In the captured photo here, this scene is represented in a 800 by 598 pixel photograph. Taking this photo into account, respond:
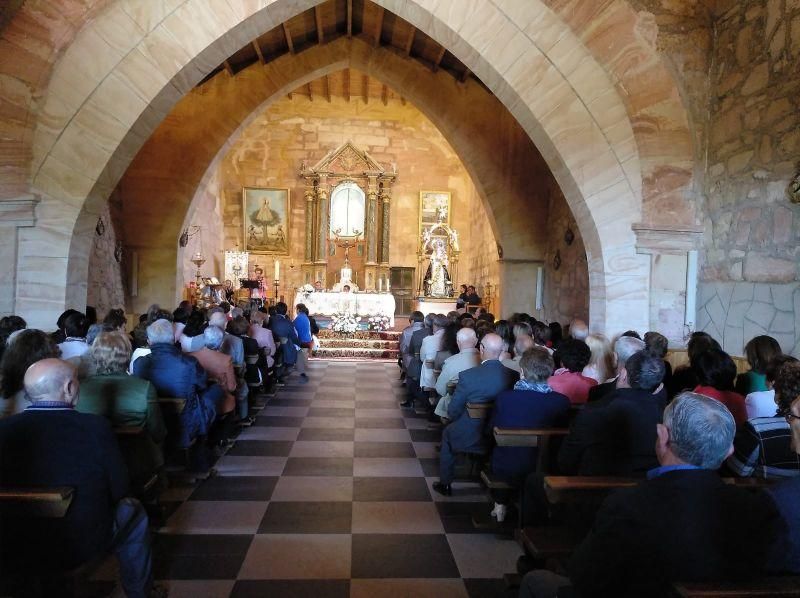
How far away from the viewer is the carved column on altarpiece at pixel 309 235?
1672 centimetres

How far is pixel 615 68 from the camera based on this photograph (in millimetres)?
6383

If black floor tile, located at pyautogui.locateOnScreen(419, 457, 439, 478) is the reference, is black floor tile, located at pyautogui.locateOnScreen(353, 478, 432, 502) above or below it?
above

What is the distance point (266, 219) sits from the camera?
17.1 meters

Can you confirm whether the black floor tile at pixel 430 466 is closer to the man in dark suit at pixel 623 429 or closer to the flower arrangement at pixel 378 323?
the man in dark suit at pixel 623 429

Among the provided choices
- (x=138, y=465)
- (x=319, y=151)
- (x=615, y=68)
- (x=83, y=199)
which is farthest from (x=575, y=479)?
(x=319, y=151)

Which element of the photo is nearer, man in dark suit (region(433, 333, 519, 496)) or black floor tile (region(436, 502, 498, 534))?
black floor tile (region(436, 502, 498, 534))

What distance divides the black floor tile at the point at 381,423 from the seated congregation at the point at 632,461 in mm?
1418

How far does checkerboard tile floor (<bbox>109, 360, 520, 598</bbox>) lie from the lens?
105 inches

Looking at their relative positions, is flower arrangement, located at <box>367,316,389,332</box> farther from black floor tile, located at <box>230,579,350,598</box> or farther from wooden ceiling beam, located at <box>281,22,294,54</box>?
black floor tile, located at <box>230,579,350,598</box>

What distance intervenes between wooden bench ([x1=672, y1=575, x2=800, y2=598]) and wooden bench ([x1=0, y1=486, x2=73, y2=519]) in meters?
1.75

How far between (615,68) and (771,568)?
5993mm

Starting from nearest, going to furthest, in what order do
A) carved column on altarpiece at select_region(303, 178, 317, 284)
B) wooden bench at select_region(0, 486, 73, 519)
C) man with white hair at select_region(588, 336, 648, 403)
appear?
1. wooden bench at select_region(0, 486, 73, 519)
2. man with white hair at select_region(588, 336, 648, 403)
3. carved column on altarpiece at select_region(303, 178, 317, 284)

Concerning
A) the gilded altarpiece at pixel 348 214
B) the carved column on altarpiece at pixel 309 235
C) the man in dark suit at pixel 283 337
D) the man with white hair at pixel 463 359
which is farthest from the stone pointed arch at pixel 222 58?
the gilded altarpiece at pixel 348 214

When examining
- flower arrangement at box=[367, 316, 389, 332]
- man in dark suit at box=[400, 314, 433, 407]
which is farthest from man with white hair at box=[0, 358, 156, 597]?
flower arrangement at box=[367, 316, 389, 332]
